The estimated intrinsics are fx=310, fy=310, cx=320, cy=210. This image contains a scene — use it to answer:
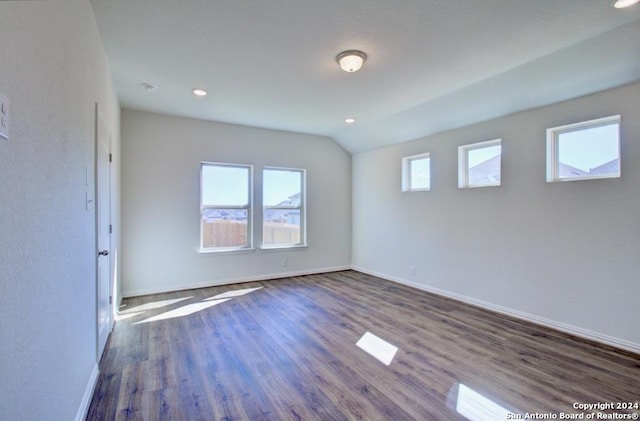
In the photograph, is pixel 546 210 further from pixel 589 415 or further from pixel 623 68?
pixel 589 415

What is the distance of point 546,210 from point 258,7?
3464mm

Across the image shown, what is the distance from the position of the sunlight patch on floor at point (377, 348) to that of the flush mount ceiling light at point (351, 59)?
259 cm

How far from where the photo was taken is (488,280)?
13.0ft

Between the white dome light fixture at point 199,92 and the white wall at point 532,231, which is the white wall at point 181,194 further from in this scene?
the white wall at point 532,231

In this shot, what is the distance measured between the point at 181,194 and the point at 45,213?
140 inches

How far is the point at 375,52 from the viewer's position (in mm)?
2764

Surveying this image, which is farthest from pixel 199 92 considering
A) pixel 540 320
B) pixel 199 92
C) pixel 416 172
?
pixel 540 320

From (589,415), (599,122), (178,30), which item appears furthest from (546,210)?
(178,30)

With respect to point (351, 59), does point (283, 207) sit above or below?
below

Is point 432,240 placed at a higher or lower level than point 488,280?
higher

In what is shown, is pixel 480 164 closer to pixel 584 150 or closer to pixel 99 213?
pixel 584 150

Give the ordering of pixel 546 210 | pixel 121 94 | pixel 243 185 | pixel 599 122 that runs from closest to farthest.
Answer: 1. pixel 599 122
2. pixel 546 210
3. pixel 121 94
4. pixel 243 185

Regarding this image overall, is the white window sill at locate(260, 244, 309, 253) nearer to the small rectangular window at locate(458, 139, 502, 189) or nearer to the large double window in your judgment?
the large double window

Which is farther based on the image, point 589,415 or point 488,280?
point 488,280
